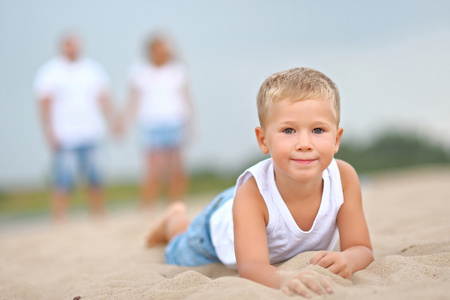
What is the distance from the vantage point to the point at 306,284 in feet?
6.89

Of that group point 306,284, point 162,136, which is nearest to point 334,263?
point 306,284

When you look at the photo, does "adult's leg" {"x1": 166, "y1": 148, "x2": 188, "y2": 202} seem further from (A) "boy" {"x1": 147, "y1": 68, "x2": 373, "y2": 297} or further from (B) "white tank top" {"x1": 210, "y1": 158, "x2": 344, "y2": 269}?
(B) "white tank top" {"x1": 210, "y1": 158, "x2": 344, "y2": 269}

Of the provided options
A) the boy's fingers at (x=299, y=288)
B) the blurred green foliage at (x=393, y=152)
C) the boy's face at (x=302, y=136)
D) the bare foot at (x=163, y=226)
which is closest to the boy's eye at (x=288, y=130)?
the boy's face at (x=302, y=136)

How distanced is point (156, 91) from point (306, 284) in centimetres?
542

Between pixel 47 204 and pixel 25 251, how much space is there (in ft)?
27.4

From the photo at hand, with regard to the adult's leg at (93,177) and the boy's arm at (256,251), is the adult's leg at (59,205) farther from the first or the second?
the boy's arm at (256,251)

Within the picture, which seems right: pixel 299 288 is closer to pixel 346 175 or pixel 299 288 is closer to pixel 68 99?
pixel 346 175

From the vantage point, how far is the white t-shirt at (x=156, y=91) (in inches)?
283

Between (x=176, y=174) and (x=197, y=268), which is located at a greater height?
(x=197, y=268)

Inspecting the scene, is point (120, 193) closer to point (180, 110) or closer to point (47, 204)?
point (47, 204)

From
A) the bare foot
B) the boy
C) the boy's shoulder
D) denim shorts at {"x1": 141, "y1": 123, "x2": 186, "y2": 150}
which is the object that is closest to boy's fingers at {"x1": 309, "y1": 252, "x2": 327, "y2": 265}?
the boy

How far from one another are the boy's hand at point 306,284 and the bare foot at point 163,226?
1.77m

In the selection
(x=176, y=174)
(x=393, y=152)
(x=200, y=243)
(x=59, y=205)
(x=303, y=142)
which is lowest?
(x=393, y=152)

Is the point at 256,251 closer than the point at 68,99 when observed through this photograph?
Yes
